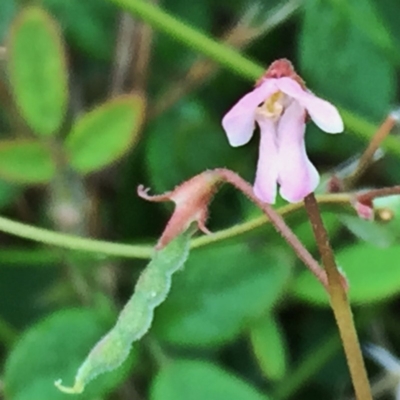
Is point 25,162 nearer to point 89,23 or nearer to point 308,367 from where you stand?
point 89,23

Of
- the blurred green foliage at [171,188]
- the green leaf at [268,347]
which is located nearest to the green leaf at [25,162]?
the blurred green foliage at [171,188]

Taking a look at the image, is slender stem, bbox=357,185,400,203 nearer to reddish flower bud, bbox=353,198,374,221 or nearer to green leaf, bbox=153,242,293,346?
reddish flower bud, bbox=353,198,374,221

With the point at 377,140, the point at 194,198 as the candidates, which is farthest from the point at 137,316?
the point at 377,140

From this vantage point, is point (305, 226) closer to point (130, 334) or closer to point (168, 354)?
point (168, 354)

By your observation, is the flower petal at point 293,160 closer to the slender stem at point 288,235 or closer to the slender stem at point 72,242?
the slender stem at point 288,235

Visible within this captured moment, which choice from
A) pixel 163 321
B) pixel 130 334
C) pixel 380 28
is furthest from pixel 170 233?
pixel 380 28
